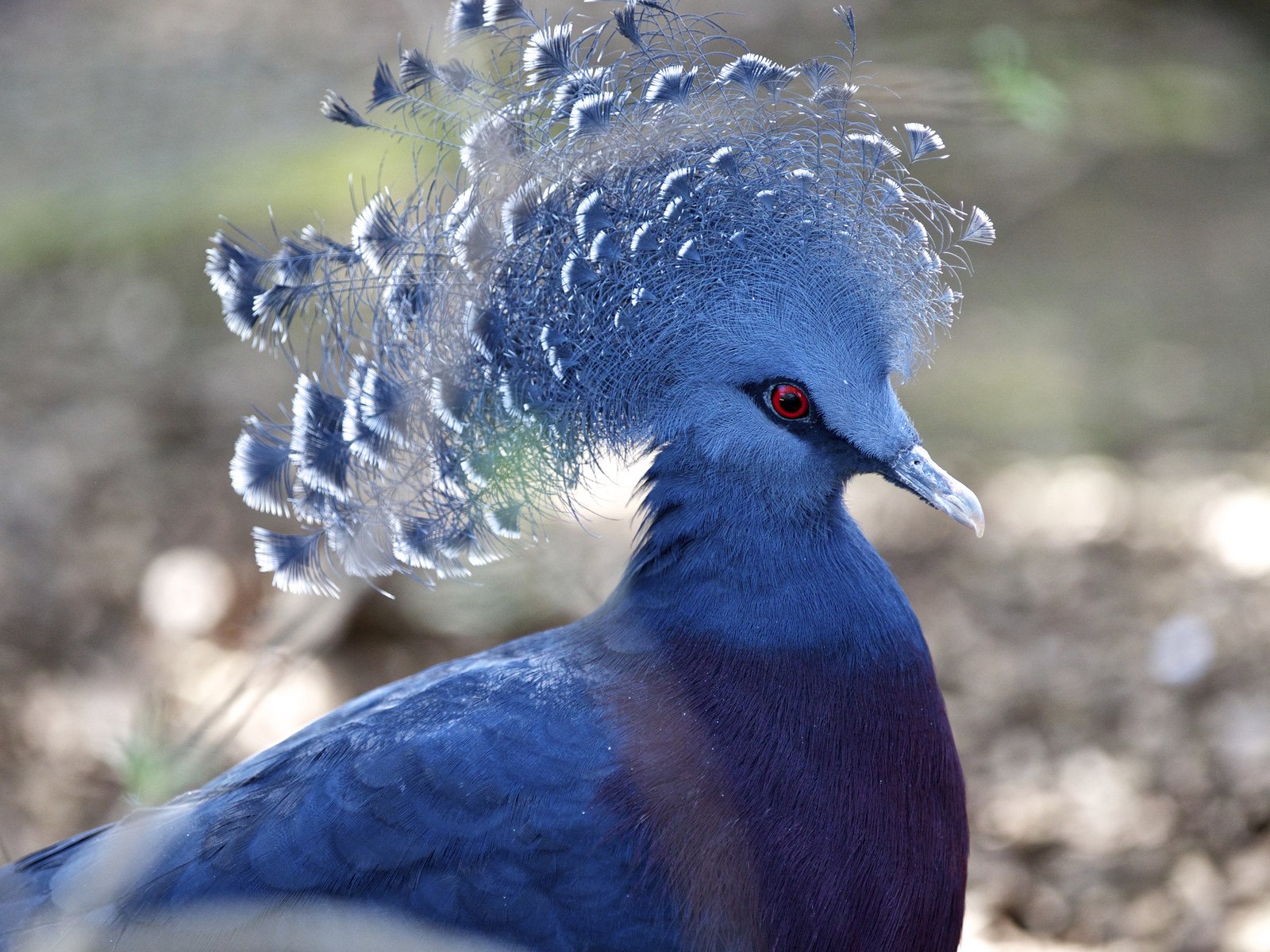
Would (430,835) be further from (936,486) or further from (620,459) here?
(936,486)

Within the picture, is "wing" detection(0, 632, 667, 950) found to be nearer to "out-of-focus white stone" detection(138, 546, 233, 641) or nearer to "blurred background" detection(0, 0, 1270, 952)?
"blurred background" detection(0, 0, 1270, 952)

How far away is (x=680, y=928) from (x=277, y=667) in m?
0.83

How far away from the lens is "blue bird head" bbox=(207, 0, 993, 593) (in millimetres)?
2242

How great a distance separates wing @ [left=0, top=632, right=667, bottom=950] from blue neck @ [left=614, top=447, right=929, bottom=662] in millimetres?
289

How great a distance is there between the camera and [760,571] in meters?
2.30

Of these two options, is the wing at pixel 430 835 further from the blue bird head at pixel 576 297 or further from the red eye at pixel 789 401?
the red eye at pixel 789 401

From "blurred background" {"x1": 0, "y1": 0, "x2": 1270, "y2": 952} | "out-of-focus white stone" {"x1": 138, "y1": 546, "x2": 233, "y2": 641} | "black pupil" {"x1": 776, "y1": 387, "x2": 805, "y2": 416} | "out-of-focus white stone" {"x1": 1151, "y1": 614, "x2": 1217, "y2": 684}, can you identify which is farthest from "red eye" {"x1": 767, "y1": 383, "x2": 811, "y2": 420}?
"out-of-focus white stone" {"x1": 138, "y1": 546, "x2": 233, "y2": 641}

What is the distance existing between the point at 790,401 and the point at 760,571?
329 millimetres

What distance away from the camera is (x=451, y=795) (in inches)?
87.0

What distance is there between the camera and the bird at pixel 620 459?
2.19 metres

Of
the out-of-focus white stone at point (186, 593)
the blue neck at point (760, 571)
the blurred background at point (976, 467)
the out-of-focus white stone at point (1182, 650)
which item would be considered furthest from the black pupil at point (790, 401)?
the out-of-focus white stone at point (186, 593)

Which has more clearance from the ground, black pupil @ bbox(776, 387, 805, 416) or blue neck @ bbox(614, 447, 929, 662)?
black pupil @ bbox(776, 387, 805, 416)

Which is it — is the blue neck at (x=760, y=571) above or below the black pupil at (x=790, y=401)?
below

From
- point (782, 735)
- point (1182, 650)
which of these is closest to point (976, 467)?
point (1182, 650)
